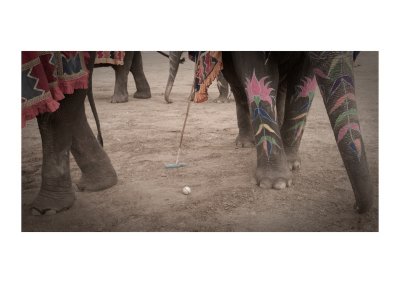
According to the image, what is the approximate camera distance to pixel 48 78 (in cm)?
135

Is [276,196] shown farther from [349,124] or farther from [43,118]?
[43,118]

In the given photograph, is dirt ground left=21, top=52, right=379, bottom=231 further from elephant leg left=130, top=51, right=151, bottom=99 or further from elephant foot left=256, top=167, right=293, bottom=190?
elephant leg left=130, top=51, right=151, bottom=99

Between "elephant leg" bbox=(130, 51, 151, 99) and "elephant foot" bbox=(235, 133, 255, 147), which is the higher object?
"elephant leg" bbox=(130, 51, 151, 99)

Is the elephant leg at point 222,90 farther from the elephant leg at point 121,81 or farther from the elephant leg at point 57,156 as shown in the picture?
the elephant leg at point 57,156

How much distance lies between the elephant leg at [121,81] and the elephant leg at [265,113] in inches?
91.8

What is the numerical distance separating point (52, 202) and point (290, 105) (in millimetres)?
953

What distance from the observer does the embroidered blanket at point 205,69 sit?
1.76 meters

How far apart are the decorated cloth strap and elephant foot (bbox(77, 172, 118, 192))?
0.53m

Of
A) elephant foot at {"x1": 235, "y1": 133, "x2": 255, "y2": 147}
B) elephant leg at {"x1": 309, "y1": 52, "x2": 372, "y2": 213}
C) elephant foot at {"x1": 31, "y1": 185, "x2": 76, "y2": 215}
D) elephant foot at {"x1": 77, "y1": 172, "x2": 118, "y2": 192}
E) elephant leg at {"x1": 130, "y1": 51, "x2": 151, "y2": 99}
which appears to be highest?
elephant leg at {"x1": 130, "y1": 51, "x2": 151, "y2": 99}

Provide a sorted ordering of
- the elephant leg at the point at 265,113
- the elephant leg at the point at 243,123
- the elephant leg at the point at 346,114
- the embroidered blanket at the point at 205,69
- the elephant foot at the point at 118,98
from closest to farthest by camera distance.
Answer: the elephant leg at the point at 346,114
the elephant leg at the point at 265,113
the embroidered blanket at the point at 205,69
the elephant leg at the point at 243,123
the elephant foot at the point at 118,98

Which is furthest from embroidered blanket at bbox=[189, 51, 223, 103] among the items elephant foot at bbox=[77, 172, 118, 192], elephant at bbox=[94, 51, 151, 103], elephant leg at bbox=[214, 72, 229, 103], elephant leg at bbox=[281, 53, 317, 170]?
elephant leg at bbox=[214, 72, 229, 103]

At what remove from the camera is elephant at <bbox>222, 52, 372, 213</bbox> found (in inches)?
51.1

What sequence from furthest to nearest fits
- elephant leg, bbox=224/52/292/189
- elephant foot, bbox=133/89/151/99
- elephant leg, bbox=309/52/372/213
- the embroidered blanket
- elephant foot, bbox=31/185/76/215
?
1. elephant foot, bbox=133/89/151/99
2. the embroidered blanket
3. elephant leg, bbox=224/52/292/189
4. elephant foot, bbox=31/185/76/215
5. elephant leg, bbox=309/52/372/213

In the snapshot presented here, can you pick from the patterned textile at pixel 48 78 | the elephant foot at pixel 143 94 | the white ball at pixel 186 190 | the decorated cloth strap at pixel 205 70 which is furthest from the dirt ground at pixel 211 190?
the elephant foot at pixel 143 94
